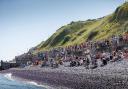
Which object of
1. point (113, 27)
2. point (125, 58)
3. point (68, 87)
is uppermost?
point (113, 27)

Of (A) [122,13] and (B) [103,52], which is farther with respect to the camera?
(A) [122,13]

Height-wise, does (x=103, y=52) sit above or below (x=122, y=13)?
below

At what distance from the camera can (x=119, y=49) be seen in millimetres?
97188

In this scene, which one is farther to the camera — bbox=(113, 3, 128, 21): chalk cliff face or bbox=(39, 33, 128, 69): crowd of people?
bbox=(113, 3, 128, 21): chalk cliff face

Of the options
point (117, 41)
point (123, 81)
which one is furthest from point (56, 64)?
point (123, 81)

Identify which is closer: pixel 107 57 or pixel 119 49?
pixel 107 57

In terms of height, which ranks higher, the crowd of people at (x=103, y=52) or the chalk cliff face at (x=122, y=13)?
the chalk cliff face at (x=122, y=13)

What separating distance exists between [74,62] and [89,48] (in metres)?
15.8

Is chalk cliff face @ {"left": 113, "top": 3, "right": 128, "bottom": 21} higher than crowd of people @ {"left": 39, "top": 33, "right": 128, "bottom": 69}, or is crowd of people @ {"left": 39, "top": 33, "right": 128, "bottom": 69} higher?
chalk cliff face @ {"left": 113, "top": 3, "right": 128, "bottom": 21}

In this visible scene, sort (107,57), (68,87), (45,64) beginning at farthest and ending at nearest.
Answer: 1. (45,64)
2. (107,57)
3. (68,87)

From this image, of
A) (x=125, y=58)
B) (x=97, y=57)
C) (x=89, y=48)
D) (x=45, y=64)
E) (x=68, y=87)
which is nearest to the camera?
(x=68, y=87)

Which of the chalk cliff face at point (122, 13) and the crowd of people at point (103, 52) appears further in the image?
the chalk cliff face at point (122, 13)

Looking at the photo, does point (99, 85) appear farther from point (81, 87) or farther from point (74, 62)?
point (74, 62)

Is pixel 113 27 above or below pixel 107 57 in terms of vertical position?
above
